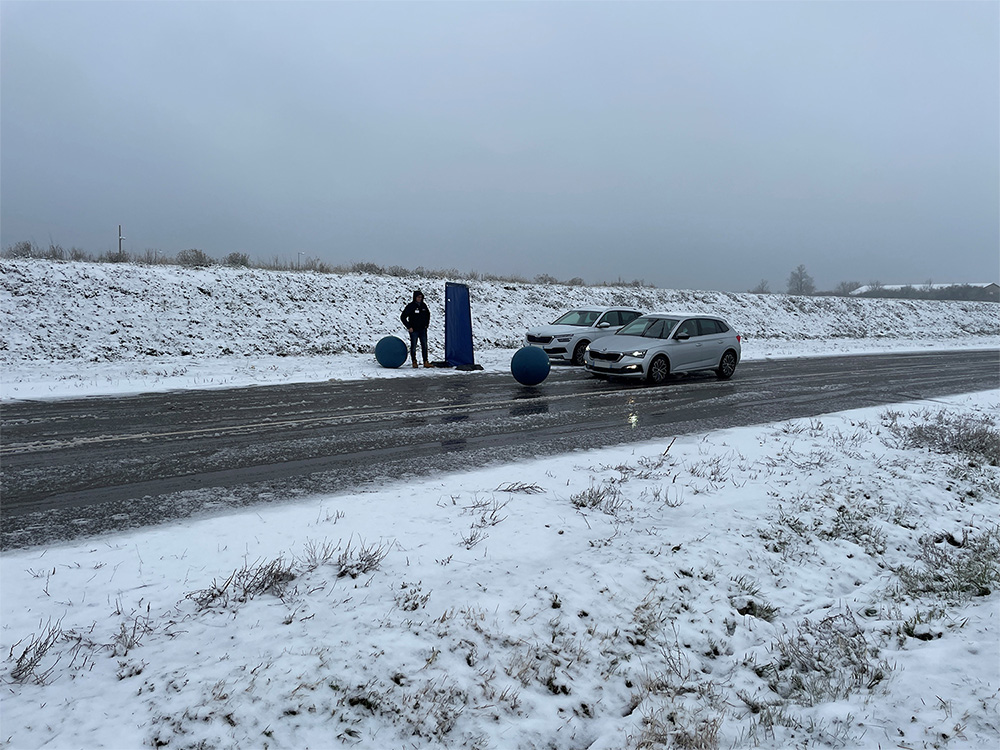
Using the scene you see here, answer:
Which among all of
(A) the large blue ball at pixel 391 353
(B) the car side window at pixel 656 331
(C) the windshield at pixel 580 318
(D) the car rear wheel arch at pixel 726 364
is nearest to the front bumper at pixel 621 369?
(B) the car side window at pixel 656 331

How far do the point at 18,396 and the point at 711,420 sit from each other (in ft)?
40.8

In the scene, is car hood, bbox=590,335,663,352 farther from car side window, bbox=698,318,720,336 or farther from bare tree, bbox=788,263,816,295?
bare tree, bbox=788,263,816,295

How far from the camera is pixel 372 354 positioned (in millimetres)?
20469

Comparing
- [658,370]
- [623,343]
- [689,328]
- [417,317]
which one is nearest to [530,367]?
[623,343]

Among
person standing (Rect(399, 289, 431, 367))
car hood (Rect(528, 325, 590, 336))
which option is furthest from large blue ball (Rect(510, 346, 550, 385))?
car hood (Rect(528, 325, 590, 336))

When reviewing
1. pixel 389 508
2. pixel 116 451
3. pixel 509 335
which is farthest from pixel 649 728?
pixel 509 335

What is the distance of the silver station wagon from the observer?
536 inches

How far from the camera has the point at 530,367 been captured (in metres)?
13.0

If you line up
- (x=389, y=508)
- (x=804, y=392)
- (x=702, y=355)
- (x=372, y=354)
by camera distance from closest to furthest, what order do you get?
(x=389, y=508), (x=804, y=392), (x=702, y=355), (x=372, y=354)

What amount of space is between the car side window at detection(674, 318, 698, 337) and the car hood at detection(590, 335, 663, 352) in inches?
27.3

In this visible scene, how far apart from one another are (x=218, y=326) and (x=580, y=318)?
40.4 ft

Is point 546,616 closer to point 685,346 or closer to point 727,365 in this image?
point 685,346

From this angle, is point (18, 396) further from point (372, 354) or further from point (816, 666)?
point (816, 666)

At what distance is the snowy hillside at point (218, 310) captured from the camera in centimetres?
1748
